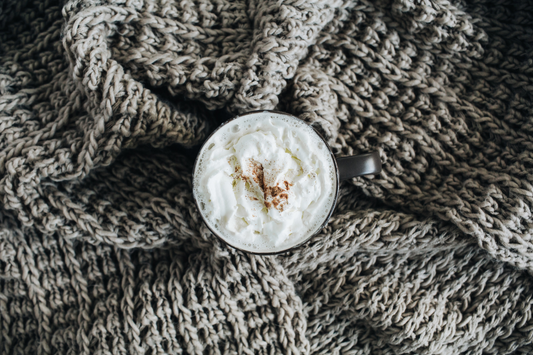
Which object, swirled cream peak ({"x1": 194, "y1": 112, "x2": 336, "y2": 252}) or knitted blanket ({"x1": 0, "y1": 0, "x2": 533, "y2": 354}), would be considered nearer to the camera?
swirled cream peak ({"x1": 194, "y1": 112, "x2": 336, "y2": 252})

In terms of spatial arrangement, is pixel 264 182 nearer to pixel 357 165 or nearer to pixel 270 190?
pixel 270 190

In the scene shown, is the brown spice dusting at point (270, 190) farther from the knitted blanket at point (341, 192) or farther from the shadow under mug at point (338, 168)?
the knitted blanket at point (341, 192)

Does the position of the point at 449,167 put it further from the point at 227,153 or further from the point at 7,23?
the point at 7,23

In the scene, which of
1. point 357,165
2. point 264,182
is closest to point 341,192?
point 357,165

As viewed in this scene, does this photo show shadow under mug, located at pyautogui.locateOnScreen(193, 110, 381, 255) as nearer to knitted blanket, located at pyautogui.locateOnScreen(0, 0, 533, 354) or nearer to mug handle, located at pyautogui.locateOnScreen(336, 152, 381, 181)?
mug handle, located at pyautogui.locateOnScreen(336, 152, 381, 181)

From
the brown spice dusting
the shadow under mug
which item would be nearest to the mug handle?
the shadow under mug

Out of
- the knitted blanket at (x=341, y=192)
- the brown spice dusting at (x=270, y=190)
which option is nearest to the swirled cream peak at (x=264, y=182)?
the brown spice dusting at (x=270, y=190)
